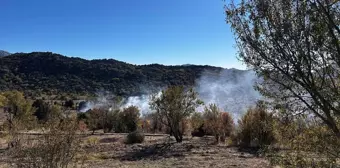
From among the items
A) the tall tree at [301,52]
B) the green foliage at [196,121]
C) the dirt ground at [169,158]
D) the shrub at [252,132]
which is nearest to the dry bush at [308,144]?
the tall tree at [301,52]

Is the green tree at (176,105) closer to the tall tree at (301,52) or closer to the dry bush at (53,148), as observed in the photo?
the dry bush at (53,148)

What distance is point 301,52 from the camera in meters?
5.79

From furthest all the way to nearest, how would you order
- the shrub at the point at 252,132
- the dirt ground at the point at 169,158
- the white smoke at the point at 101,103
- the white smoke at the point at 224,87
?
the white smoke at the point at 224,87 → the white smoke at the point at 101,103 → the shrub at the point at 252,132 → the dirt ground at the point at 169,158

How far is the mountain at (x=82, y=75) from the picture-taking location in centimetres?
9256

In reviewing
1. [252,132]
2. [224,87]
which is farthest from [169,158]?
[224,87]

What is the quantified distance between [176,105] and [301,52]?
1918 centimetres

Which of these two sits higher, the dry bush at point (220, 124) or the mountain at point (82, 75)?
the mountain at point (82, 75)

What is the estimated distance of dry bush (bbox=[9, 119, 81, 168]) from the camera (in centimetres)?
857

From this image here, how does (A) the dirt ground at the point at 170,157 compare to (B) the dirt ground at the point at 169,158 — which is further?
(A) the dirt ground at the point at 170,157

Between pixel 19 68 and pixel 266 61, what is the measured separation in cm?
10458

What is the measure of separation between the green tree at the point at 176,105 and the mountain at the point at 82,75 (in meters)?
62.4

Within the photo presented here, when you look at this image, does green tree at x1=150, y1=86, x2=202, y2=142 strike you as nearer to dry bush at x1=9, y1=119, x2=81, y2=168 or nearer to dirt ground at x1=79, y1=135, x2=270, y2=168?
dirt ground at x1=79, y1=135, x2=270, y2=168

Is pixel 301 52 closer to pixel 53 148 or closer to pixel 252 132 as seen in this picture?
pixel 53 148

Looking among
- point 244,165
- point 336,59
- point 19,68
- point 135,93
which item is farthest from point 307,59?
point 19,68
